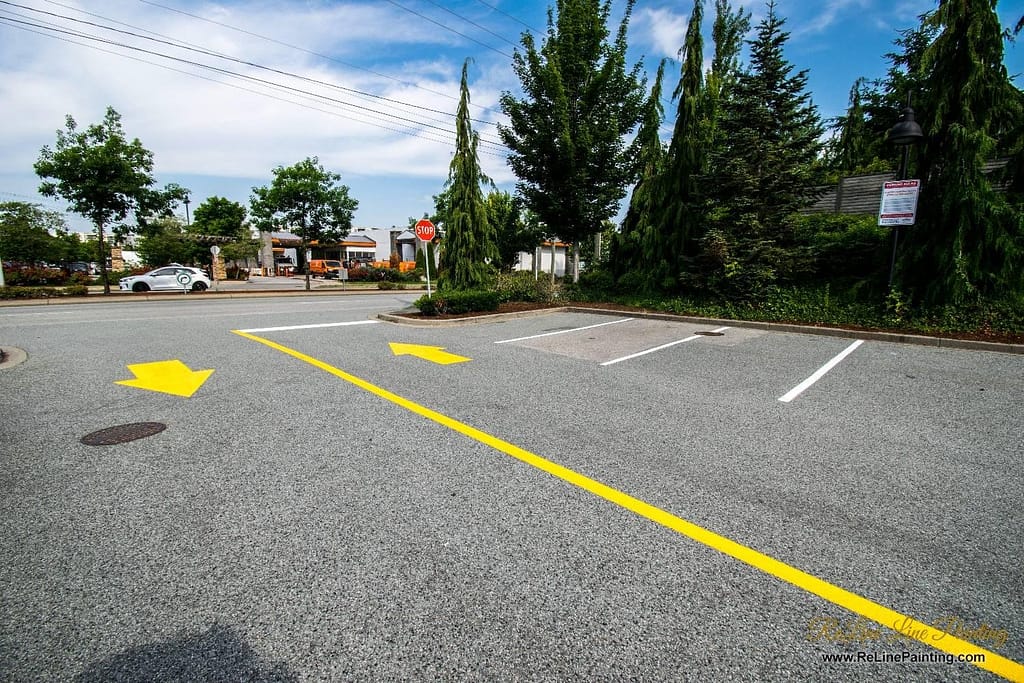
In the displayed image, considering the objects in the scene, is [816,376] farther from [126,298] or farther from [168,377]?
[126,298]

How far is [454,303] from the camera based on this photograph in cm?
1213

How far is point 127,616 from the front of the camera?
192cm

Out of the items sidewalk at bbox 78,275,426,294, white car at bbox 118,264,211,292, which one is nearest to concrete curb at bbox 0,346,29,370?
sidewalk at bbox 78,275,426,294

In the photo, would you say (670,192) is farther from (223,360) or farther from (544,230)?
(223,360)

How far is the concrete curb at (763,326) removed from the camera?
810cm

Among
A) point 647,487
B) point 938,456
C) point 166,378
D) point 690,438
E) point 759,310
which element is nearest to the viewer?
point 647,487

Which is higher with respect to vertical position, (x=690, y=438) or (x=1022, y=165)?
(x=1022, y=165)

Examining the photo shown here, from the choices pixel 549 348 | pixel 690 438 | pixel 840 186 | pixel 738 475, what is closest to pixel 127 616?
pixel 738 475

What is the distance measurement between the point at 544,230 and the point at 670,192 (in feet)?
18.9

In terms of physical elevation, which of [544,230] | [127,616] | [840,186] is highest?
[840,186]

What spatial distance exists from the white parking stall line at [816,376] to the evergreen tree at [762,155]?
15.6 ft

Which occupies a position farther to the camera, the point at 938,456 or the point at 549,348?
the point at 549,348

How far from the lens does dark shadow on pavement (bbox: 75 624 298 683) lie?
1.64 metres

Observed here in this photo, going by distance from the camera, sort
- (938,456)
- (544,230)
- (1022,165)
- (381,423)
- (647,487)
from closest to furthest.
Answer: (647,487)
(938,456)
(381,423)
(1022,165)
(544,230)
